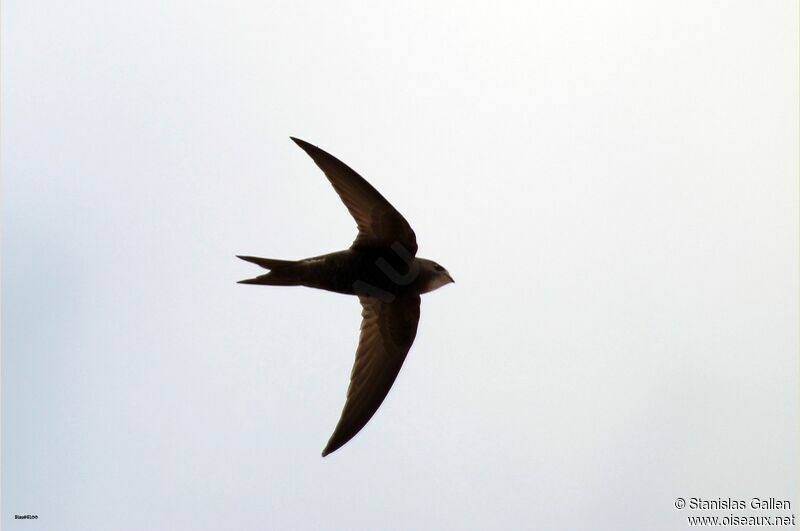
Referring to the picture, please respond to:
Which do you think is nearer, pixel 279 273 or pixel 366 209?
pixel 279 273

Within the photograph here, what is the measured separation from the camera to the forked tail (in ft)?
16.3

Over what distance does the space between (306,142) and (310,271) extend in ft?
2.58

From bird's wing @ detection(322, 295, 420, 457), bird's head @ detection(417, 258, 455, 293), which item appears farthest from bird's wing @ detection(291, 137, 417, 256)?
bird's wing @ detection(322, 295, 420, 457)

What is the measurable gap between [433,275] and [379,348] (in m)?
0.67

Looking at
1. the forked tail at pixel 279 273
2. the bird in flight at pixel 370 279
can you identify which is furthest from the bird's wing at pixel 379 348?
the forked tail at pixel 279 273

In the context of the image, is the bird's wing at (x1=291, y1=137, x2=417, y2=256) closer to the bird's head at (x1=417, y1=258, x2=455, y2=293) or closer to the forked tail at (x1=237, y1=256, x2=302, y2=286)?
the bird's head at (x1=417, y1=258, x2=455, y2=293)

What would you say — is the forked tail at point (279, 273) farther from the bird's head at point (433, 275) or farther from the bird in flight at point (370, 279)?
the bird's head at point (433, 275)

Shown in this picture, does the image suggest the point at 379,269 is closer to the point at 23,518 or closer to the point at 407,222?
the point at 407,222

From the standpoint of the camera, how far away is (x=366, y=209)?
17.5 ft

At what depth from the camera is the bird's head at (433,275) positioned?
550cm

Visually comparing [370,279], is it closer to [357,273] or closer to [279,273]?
[357,273]

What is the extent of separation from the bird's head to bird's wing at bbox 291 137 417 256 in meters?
0.14

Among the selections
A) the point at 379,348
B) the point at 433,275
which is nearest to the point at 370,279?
the point at 433,275

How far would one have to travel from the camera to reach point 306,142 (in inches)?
197
